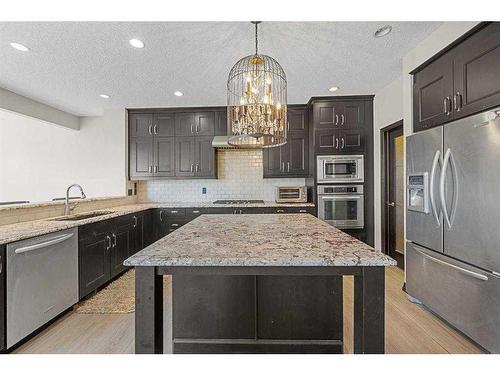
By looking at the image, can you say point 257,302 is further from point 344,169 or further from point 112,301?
point 344,169

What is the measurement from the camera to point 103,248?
309cm

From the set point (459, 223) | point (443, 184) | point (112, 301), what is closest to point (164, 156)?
point (112, 301)

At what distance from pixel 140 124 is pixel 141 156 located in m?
0.57

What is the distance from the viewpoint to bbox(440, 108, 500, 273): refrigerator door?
177 centimetres

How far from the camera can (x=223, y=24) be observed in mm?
2268

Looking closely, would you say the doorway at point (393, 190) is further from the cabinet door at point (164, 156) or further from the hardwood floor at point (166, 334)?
the cabinet door at point (164, 156)

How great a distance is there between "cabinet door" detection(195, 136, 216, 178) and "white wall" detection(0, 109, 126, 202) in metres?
1.30

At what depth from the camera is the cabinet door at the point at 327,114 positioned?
426cm

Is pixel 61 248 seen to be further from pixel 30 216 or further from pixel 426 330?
pixel 426 330

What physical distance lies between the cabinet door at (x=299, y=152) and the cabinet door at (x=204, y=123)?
1358mm

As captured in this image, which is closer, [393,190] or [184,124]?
[393,190]

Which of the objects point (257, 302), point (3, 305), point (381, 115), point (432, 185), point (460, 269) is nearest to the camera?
point (257, 302)

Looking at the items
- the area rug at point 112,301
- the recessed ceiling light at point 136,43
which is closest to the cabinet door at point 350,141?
the recessed ceiling light at point 136,43
